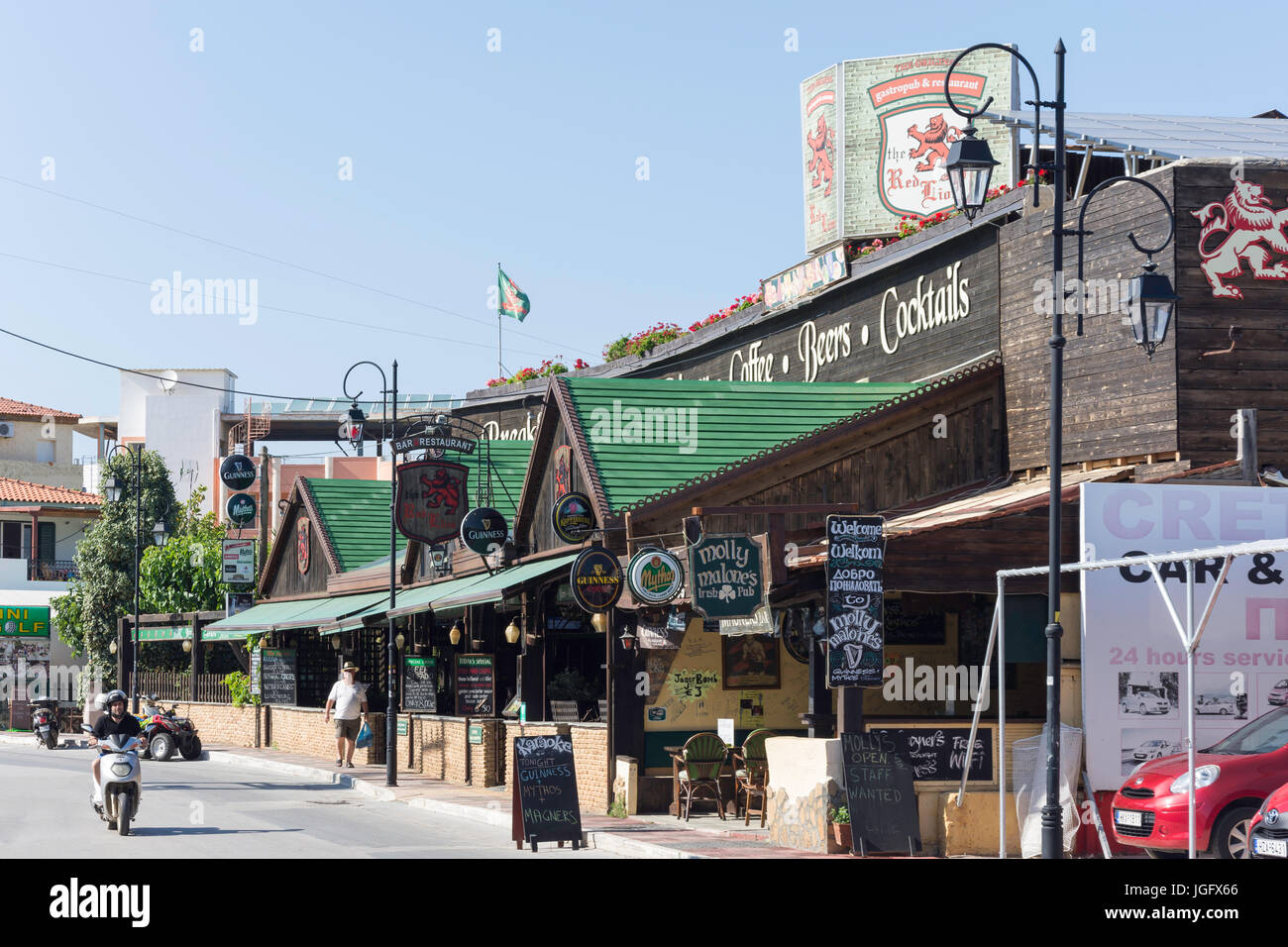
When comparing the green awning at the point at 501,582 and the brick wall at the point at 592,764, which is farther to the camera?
the green awning at the point at 501,582

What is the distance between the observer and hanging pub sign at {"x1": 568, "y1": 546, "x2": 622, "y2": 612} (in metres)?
20.9

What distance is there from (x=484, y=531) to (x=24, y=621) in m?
41.8

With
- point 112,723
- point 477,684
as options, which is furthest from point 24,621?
point 112,723

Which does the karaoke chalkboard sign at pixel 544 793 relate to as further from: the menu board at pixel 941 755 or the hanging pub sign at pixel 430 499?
the hanging pub sign at pixel 430 499

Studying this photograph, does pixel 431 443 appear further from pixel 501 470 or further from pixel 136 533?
pixel 136 533

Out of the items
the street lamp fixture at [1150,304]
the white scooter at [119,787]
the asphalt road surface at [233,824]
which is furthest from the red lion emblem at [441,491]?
the street lamp fixture at [1150,304]

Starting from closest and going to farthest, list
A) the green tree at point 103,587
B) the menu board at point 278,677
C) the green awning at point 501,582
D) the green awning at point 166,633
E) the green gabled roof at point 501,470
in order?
the green awning at point 501,582, the green gabled roof at point 501,470, the menu board at point 278,677, the green awning at point 166,633, the green tree at point 103,587

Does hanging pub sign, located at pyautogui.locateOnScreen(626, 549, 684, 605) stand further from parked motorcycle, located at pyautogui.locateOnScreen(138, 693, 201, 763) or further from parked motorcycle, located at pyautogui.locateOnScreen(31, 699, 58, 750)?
parked motorcycle, located at pyautogui.locateOnScreen(31, 699, 58, 750)

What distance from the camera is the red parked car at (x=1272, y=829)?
1270 cm

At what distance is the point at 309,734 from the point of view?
3541cm

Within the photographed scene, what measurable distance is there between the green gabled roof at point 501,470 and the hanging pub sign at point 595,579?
10042 millimetres

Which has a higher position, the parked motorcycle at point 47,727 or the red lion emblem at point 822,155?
the red lion emblem at point 822,155
